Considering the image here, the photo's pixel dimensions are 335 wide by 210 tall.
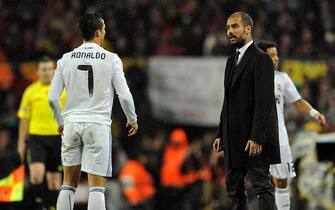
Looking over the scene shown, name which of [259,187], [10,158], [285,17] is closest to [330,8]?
[285,17]

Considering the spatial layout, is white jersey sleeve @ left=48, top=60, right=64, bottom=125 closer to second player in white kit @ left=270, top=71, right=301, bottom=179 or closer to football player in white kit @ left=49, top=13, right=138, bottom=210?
football player in white kit @ left=49, top=13, right=138, bottom=210

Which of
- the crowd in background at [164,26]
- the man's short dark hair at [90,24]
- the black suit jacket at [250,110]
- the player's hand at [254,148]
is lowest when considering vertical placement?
the player's hand at [254,148]

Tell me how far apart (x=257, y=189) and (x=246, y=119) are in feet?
2.41

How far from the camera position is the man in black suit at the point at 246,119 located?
9.25 metres

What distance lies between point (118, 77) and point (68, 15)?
1259cm

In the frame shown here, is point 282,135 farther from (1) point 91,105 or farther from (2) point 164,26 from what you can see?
(2) point 164,26

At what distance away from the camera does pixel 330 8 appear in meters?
21.2

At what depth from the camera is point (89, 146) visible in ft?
30.5

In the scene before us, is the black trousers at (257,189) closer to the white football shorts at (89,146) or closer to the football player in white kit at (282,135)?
the white football shorts at (89,146)

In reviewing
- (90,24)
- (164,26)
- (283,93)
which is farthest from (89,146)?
(164,26)

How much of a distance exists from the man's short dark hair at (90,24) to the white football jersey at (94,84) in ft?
0.38

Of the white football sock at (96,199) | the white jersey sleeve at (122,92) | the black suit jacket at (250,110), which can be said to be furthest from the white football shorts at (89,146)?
the black suit jacket at (250,110)

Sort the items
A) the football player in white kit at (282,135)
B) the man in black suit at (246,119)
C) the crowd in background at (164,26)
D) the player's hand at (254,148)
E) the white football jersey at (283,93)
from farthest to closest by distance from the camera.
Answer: the crowd in background at (164,26), the white football jersey at (283,93), the football player in white kit at (282,135), the man in black suit at (246,119), the player's hand at (254,148)

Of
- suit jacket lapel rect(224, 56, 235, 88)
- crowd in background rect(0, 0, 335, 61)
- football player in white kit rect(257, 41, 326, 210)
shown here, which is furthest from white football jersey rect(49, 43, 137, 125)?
crowd in background rect(0, 0, 335, 61)
